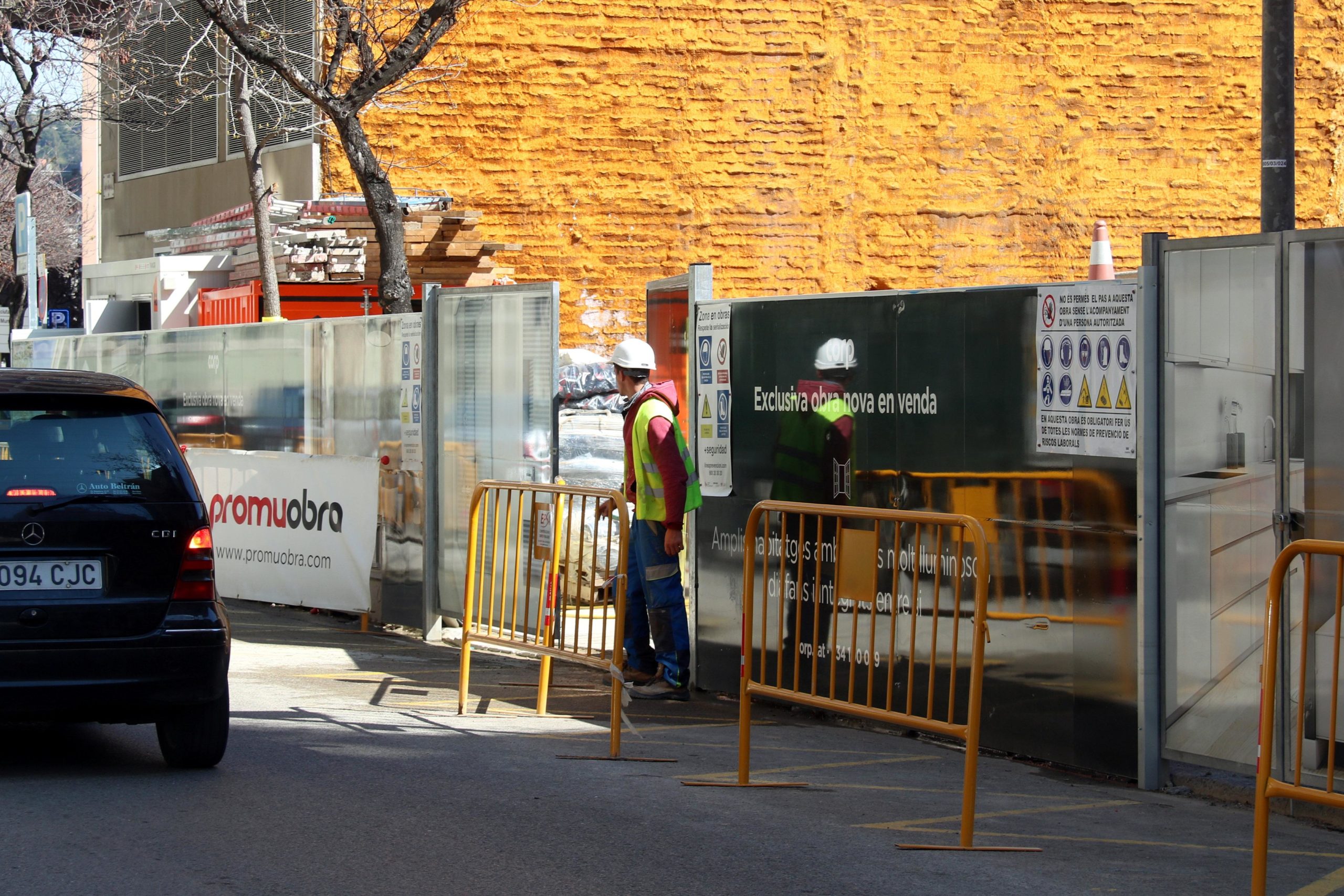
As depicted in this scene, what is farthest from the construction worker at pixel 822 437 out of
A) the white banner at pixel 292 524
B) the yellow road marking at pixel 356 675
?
the white banner at pixel 292 524

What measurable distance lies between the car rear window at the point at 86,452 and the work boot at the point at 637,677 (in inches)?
139

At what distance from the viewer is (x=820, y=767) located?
23.6 feet

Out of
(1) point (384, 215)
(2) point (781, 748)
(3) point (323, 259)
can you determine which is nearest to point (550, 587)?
(2) point (781, 748)

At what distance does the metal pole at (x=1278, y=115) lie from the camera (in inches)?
361

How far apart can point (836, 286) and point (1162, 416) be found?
1870 centimetres

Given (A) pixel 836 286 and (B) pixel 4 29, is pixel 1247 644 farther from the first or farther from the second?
(B) pixel 4 29

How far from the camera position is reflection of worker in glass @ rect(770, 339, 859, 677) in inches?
323

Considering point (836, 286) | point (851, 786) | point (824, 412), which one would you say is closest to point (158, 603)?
point (851, 786)

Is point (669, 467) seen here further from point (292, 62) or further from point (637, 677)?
point (292, 62)

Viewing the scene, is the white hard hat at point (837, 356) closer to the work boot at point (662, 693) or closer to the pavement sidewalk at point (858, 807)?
the pavement sidewalk at point (858, 807)

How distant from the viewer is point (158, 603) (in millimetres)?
6328

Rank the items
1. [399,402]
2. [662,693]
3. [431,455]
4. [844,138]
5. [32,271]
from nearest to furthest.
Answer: [662,693] < [431,455] < [399,402] < [32,271] < [844,138]

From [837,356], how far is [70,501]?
4.02 meters

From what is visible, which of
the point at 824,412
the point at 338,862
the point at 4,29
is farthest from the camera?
the point at 4,29
